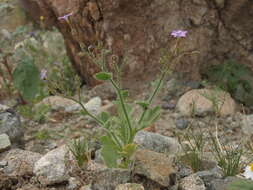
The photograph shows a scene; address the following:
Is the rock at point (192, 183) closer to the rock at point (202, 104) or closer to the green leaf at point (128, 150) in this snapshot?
the green leaf at point (128, 150)

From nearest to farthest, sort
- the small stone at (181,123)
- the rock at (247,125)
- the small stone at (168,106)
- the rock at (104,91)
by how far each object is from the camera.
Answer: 1. the rock at (247,125)
2. the small stone at (181,123)
3. the small stone at (168,106)
4. the rock at (104,91)

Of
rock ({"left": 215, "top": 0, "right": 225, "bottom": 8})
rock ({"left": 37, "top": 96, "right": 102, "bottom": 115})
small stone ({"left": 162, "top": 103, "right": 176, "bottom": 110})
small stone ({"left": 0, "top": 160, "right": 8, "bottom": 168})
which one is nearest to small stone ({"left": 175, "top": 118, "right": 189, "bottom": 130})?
small stone ({"left": 162, "top": 103, "right": 176, "bottom": 110})

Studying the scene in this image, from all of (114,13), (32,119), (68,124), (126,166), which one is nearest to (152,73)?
(114,13)

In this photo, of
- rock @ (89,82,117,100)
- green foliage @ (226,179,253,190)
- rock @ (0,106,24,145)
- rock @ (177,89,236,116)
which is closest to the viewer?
green foliage @ (226,179,253,190)

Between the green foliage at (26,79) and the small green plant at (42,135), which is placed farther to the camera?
the green foliage at (26,79)

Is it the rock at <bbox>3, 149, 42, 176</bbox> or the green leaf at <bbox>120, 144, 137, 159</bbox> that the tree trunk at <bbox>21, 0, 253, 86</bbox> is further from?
the green leaf at <bbox>120, 144, 137, 159</bbox>

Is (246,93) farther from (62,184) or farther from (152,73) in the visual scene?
(62,184)

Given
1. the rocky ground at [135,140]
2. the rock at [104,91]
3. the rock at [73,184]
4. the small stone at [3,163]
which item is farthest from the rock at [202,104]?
the small stone at [3,163]

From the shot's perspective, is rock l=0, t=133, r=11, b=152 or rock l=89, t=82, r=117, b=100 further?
rock l=89, t=82, r=117, b=100
